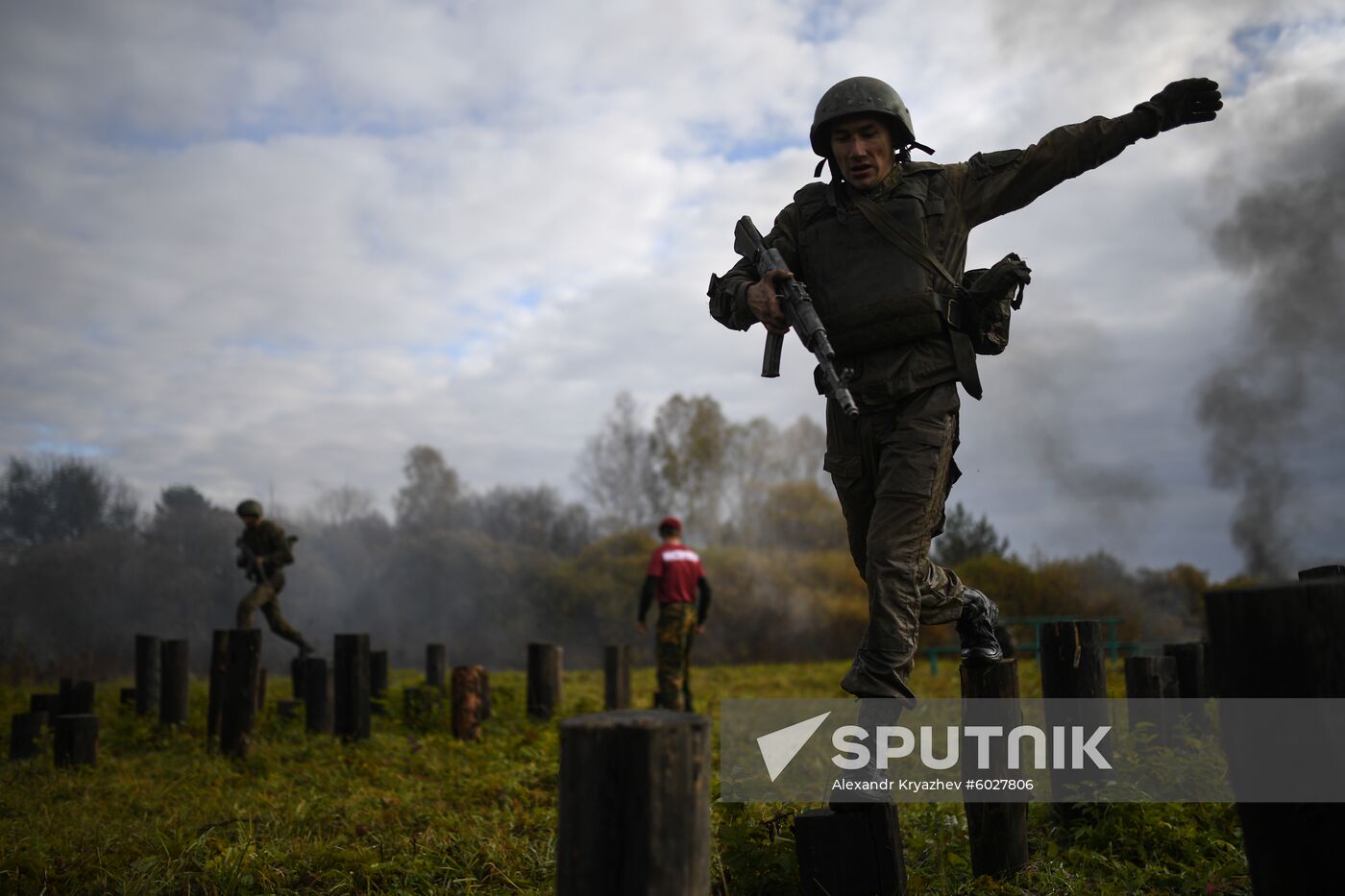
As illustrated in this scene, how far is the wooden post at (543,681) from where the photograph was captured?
10.2 m

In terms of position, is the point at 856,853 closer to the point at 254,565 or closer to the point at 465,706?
the point at 465,706

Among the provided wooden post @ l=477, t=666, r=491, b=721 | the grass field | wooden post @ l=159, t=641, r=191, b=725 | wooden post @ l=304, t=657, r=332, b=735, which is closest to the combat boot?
the grass field

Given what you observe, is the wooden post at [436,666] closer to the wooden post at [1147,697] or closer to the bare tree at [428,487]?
the wooden post at [1147,697]

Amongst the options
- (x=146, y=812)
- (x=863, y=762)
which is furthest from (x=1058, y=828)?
(x=146, y=812)

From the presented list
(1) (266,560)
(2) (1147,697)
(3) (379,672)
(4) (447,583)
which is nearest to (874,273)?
(2) (1147,697)

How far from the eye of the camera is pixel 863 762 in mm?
3230

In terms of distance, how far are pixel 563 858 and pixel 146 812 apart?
4904 millimetres

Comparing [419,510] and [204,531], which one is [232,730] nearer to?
[204,531]

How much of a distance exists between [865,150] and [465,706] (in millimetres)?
6608

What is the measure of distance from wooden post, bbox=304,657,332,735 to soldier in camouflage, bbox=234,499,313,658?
161 inches

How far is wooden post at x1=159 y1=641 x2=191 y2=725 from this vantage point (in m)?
→ 9.98

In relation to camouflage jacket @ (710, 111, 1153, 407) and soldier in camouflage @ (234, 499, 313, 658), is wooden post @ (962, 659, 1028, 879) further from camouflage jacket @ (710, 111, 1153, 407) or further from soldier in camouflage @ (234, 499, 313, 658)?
soldier in camouflage @ (234, 499, 313, 658)

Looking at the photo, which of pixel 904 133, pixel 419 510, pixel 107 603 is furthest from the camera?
pixel 419 510

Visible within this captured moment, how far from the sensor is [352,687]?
8.44 meters
